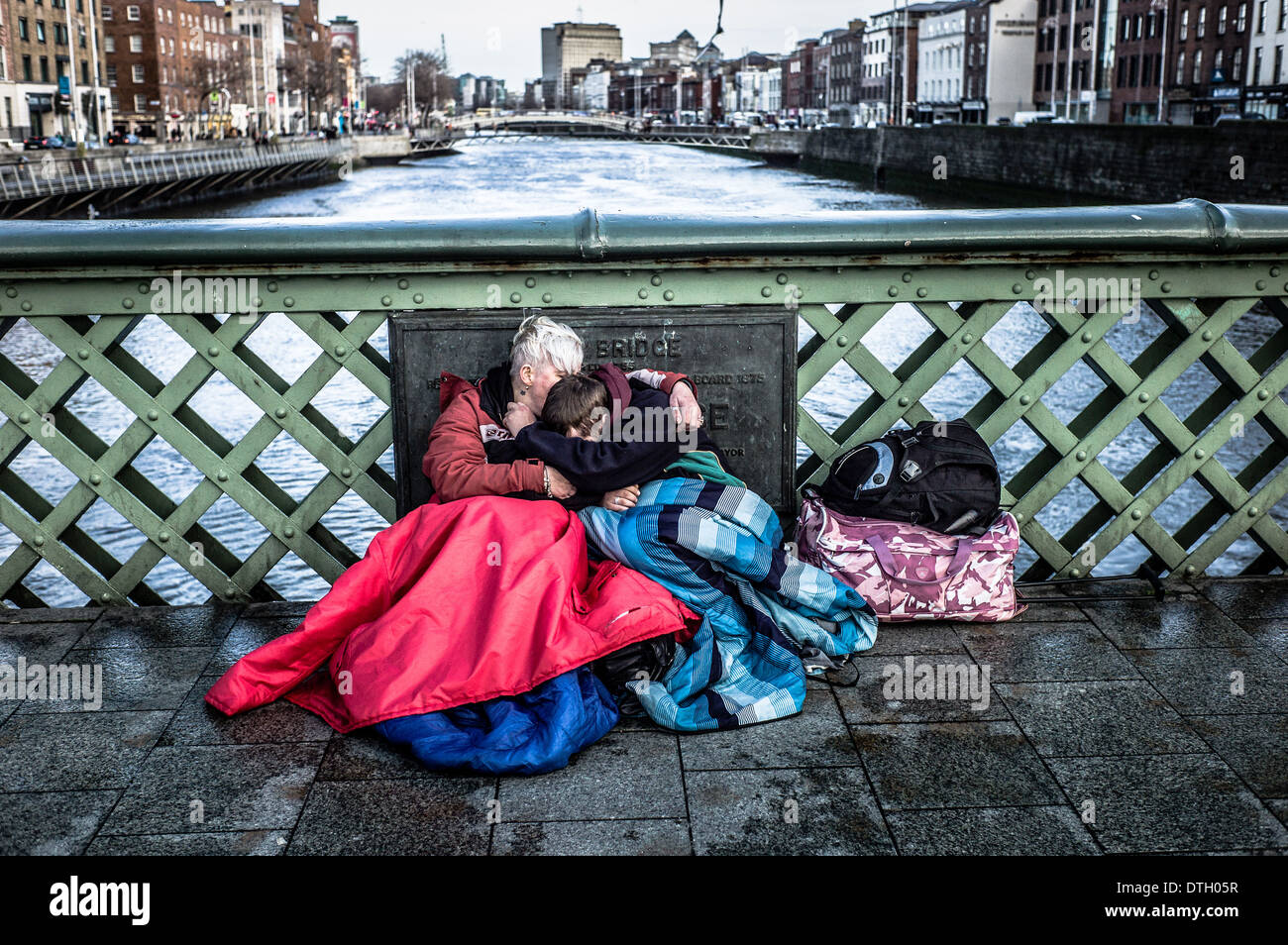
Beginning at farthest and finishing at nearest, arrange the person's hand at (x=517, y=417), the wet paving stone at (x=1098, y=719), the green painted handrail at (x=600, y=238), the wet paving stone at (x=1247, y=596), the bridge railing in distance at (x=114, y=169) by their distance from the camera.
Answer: the bridge railing in distance at (x=114, y=169) → the wet paving stone at (x=1247, y=596) → the green painted handrail at (x=600, y=238) → the person's hand at (x=517, y=417) → the wet paving stone at (x=1098, y=719)

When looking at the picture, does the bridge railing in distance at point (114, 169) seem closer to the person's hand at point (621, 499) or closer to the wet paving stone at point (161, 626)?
the wet paving stone at point (161, 626)

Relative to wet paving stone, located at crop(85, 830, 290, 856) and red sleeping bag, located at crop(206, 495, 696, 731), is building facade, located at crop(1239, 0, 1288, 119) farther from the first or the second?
wet paving stone, located at crop(85, 830, 290, 856)

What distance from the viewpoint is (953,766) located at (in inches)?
125

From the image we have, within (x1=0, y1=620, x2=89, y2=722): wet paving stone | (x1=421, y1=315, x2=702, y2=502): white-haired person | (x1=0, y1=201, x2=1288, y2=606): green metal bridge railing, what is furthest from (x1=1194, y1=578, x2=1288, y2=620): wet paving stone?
(x1=0, y1=620, x2=89, y2=722): wet paving stone

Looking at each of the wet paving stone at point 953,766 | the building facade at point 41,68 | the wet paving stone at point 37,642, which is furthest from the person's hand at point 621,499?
the building facade at point 41,68

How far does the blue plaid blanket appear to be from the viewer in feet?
11.3

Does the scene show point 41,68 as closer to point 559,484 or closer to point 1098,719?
point 559,484

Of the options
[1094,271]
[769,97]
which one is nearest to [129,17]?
[769,97]

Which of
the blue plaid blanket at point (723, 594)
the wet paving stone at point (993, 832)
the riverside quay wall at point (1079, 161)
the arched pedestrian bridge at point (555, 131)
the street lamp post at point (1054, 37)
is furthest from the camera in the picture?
the arched pedestrian bridge at point (555, 131)

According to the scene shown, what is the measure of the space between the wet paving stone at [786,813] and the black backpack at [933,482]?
3.78 ft

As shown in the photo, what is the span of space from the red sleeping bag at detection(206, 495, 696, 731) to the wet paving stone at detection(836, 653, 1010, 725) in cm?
56

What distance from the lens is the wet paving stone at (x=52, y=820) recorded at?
283cm

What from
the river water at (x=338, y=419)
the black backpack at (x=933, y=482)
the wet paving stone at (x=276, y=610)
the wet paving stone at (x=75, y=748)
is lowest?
the river water at (x=338, y=419)

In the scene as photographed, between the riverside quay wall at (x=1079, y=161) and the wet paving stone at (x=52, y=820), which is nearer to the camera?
the wet paving stone at (x=52, y=820)
